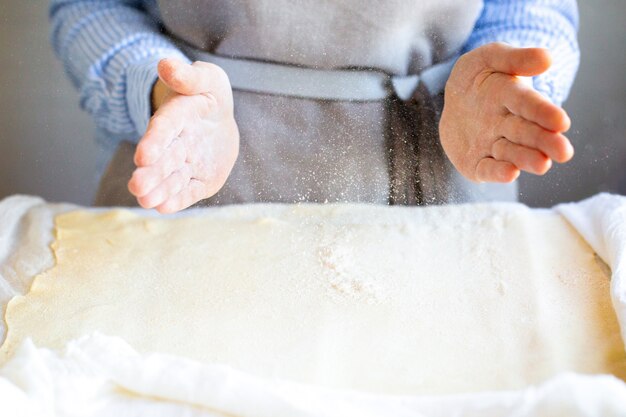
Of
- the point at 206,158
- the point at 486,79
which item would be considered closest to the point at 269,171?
the point at 206,158

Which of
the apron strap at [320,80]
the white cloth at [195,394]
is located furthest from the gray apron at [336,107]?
the white cloth at [195,394]

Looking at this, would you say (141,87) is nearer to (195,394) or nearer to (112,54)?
(112,54)

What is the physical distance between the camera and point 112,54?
49 centimetres

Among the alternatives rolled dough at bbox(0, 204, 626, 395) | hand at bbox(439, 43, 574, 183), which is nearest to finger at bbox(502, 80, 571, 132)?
hand at bbox(439, 43, 574, 183)

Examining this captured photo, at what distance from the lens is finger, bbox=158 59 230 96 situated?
0.43 meters

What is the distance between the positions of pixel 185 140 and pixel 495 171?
0.19 m

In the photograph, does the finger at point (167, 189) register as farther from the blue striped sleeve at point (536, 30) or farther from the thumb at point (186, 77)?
the blue striped sleeve at point (536, 30)

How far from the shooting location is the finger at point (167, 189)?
0.42 meters

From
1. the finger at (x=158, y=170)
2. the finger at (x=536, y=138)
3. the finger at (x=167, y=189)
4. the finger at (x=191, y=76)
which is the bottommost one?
the finger at (x=167, y=189)

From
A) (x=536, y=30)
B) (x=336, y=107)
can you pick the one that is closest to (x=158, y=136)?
(x=336, y=107)

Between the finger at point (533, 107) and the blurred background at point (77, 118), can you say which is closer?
the finger at point (533, 107)

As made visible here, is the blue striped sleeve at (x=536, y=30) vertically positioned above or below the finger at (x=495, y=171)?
above

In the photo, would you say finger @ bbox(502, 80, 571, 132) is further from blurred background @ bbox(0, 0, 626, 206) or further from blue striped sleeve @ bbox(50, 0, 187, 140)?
blue striped sleeve @ bbox(50, 0, 187, 140)

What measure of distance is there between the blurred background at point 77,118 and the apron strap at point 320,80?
10 cm
